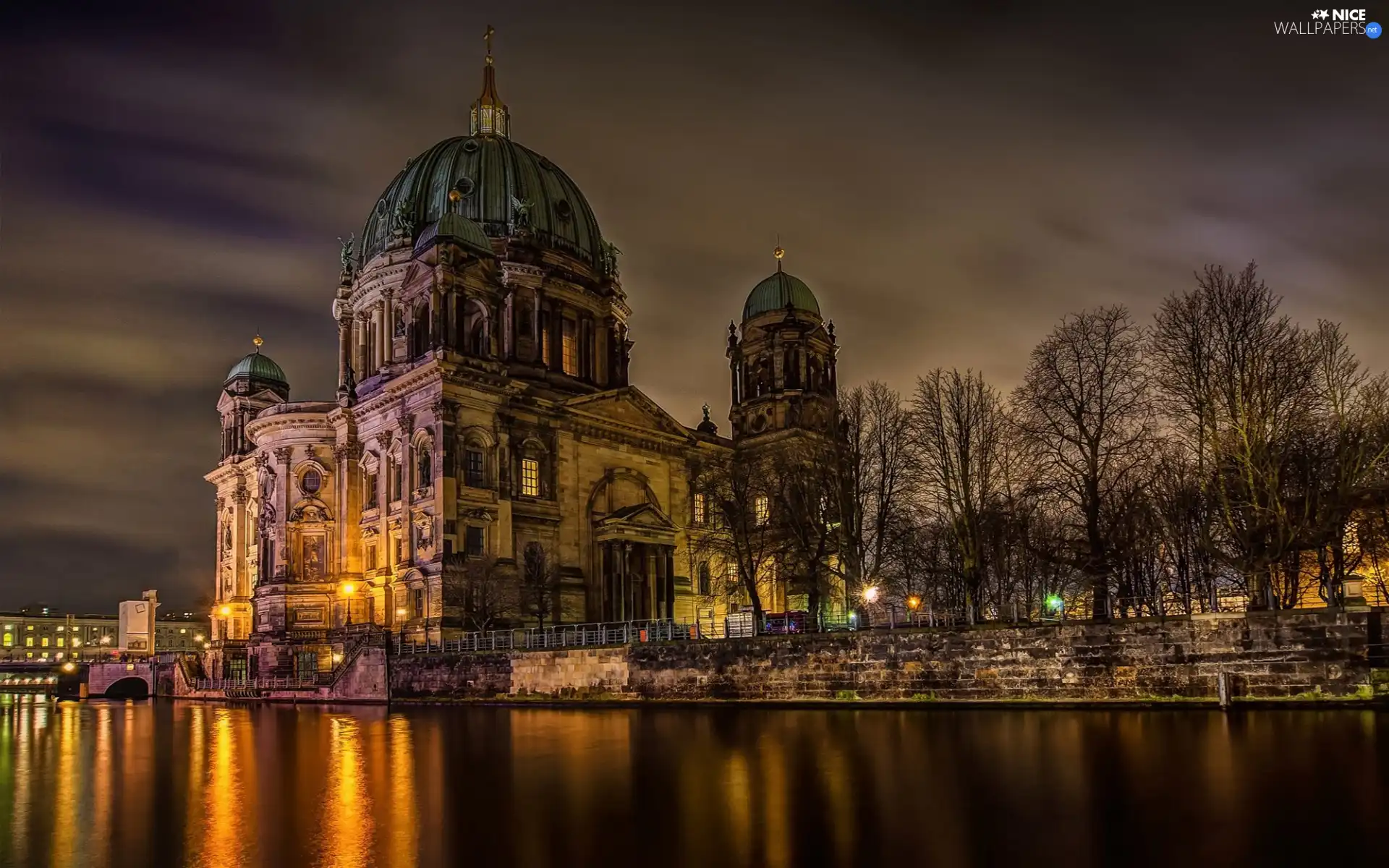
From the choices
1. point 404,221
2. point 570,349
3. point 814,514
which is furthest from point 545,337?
point 814,514

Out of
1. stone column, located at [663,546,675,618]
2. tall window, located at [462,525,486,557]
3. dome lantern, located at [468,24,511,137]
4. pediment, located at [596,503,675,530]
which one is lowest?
stone column, located at [663,546,675,618]

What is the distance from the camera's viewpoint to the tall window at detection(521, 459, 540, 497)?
216 ft

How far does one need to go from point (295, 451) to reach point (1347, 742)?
214 ft

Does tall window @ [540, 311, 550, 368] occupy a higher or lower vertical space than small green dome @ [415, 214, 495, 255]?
lower

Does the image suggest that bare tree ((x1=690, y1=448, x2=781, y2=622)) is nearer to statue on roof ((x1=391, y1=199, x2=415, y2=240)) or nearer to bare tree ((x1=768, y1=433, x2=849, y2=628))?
bare tree ((x1=768, y1=433, x2=849, y2=628))

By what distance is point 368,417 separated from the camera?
68875 millimetres

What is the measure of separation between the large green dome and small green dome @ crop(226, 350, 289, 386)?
61.9ft

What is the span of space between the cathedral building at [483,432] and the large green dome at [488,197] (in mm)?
197

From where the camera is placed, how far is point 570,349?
266 ft

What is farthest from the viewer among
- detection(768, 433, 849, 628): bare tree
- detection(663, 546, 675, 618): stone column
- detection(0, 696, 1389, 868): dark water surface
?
detection(663, 546, 675, 618): stone column

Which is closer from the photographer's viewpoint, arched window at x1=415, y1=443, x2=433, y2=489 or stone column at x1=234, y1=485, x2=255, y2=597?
arched window at x1=415, y1=443, x2=433, y2=489

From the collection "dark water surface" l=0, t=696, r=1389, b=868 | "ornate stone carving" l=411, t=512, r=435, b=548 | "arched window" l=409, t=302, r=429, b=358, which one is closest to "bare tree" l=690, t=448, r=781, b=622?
"ornate stone carving" l=411, t=512, r=435, b=548

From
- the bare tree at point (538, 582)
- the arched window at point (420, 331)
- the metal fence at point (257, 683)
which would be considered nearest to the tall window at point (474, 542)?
the bare tree at point (538, 582)

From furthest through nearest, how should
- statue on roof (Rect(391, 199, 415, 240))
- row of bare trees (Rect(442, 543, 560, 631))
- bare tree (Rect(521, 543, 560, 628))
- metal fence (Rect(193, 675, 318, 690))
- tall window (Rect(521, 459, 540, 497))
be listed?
statue on roof (Rect(391, 199, 415, 240)) < tall window (Rect(521, 459, 540, 497)) < bare tree (Rect(521, 543, 560, 628)) < metal fence (Rect(193, 675, 318, 690)) < row of bare trees (Rect(442, 543, 560, 631))
